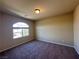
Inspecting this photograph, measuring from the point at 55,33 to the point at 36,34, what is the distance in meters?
2.25

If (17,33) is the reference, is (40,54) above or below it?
below

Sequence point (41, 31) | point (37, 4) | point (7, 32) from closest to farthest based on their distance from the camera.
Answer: point (37, 4) < point (7, 32) < point (41, 31)

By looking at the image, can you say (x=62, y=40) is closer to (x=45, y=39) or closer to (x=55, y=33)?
(x=55, y=33)

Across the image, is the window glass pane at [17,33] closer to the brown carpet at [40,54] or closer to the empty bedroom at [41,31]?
the empty bedroom at [41,31]

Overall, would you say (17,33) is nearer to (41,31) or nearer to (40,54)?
(41,31)

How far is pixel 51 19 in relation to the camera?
16.2 ft

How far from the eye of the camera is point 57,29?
15.2 feet

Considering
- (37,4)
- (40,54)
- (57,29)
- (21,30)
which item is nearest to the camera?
(37,4)

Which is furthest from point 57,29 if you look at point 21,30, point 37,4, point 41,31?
point 21,30

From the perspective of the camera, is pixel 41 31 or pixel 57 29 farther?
pixel 41 31

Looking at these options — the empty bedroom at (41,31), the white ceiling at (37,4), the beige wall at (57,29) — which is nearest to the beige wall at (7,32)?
the empty bedroom at (41,31)

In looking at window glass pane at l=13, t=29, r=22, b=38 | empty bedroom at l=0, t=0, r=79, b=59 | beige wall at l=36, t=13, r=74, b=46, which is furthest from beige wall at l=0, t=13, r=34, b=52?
beige wall at l=36, t=13, r=74, b=46

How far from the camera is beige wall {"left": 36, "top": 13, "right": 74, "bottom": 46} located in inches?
159

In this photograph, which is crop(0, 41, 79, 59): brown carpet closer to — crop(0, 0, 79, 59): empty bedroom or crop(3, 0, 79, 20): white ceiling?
crop(0, 0, 79, 59): empty bedroom
